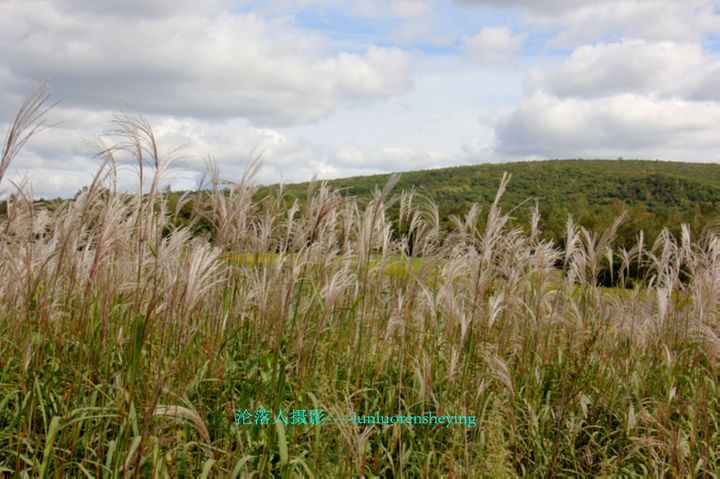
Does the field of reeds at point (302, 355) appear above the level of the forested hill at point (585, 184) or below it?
below

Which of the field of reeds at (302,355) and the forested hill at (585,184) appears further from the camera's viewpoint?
the forested hill at (585,184)

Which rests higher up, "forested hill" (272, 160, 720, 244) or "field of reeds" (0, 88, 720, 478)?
"forested hill" (272, 160, 720, 244)

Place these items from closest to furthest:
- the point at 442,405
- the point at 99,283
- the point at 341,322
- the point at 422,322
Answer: the point at 442,405
the point at 99,283
the point at 341,322
the point at 422,322

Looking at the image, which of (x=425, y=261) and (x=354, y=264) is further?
(x=354, y=264)

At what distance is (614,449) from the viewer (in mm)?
4336

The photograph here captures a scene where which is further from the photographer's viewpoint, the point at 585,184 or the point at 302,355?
the point at 585,184

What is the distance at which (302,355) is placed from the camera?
3.39 m

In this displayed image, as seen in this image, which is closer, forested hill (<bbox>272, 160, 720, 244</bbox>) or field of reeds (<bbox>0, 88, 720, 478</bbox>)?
field of reeds (<bbox>0, 88, 720, 478</bbox>)

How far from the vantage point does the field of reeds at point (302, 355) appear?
9.14 ft

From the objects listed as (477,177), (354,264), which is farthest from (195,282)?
(477,177)

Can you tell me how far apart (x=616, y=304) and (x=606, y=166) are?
9127 cm

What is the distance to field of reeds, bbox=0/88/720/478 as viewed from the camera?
279 centimetres

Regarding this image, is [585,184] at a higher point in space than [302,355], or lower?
higher

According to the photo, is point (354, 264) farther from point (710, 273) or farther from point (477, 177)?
point (477, 177)
